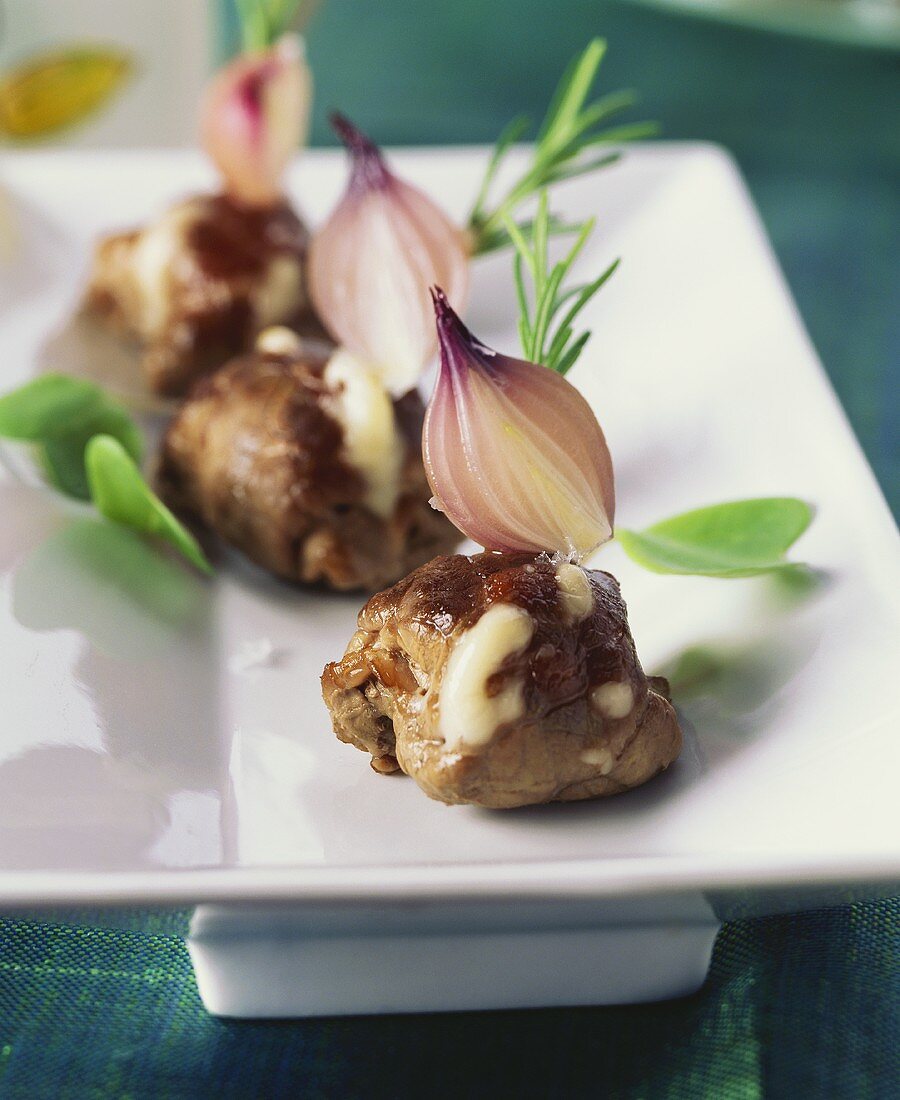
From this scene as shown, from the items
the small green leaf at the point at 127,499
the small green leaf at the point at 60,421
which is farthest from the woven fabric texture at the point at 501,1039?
the small green leaf at the point at 60,421

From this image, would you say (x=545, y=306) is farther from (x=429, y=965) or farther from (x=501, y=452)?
(x=429, y=965)

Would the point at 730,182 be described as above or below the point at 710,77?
above

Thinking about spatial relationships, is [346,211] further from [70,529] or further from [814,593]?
[814,593]

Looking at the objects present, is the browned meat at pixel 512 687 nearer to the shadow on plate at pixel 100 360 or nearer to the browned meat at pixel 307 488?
the browned meat at pixel 307 488

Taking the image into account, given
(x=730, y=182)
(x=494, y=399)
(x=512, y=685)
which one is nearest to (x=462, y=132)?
(x=730, y=182)

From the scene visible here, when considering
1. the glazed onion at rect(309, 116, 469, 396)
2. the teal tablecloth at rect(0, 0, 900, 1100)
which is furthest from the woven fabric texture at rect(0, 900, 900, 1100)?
the glazed onion at rect(309, 116, 469, 396)
